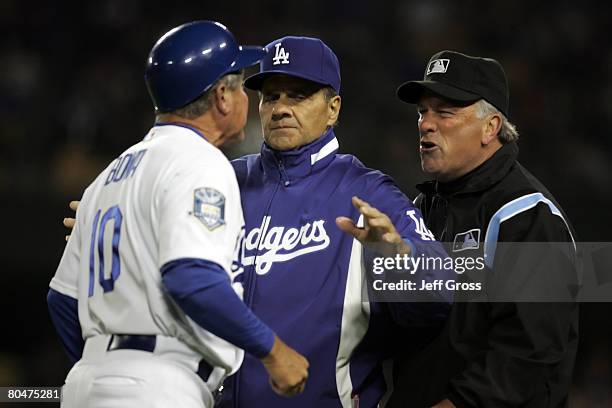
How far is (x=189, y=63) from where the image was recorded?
8.66ft

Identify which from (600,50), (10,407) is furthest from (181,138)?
(600,50)

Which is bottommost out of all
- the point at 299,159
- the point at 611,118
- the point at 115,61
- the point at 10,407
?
the point at 10,407

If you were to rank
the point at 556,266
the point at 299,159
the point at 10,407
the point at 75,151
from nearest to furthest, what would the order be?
1. the point at 556,266
2. the point at 299,159
3. the point at 10,407
4. the point at 75,151

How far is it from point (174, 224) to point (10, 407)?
4.39 m

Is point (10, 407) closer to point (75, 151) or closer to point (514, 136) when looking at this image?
point (75, 151)

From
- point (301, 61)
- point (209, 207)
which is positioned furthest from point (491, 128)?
point (209, 207)

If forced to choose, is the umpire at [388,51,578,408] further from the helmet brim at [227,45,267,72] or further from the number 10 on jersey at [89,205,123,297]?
the number 10 on jersey at [89,205,123,297]

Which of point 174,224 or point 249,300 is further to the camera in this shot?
point 249,300

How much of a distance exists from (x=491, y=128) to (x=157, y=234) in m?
1.36

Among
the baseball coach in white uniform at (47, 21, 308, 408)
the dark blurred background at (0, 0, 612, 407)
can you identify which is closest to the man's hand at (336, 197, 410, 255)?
the baseball coach in white uniform at (47, 21, 308, 408)

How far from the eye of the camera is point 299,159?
10.4ft

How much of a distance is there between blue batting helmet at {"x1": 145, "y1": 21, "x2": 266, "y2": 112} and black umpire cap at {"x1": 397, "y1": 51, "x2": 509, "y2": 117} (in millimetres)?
808

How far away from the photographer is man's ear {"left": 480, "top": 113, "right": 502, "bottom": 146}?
3.22 m

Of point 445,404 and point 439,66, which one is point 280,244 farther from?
point 439,66
